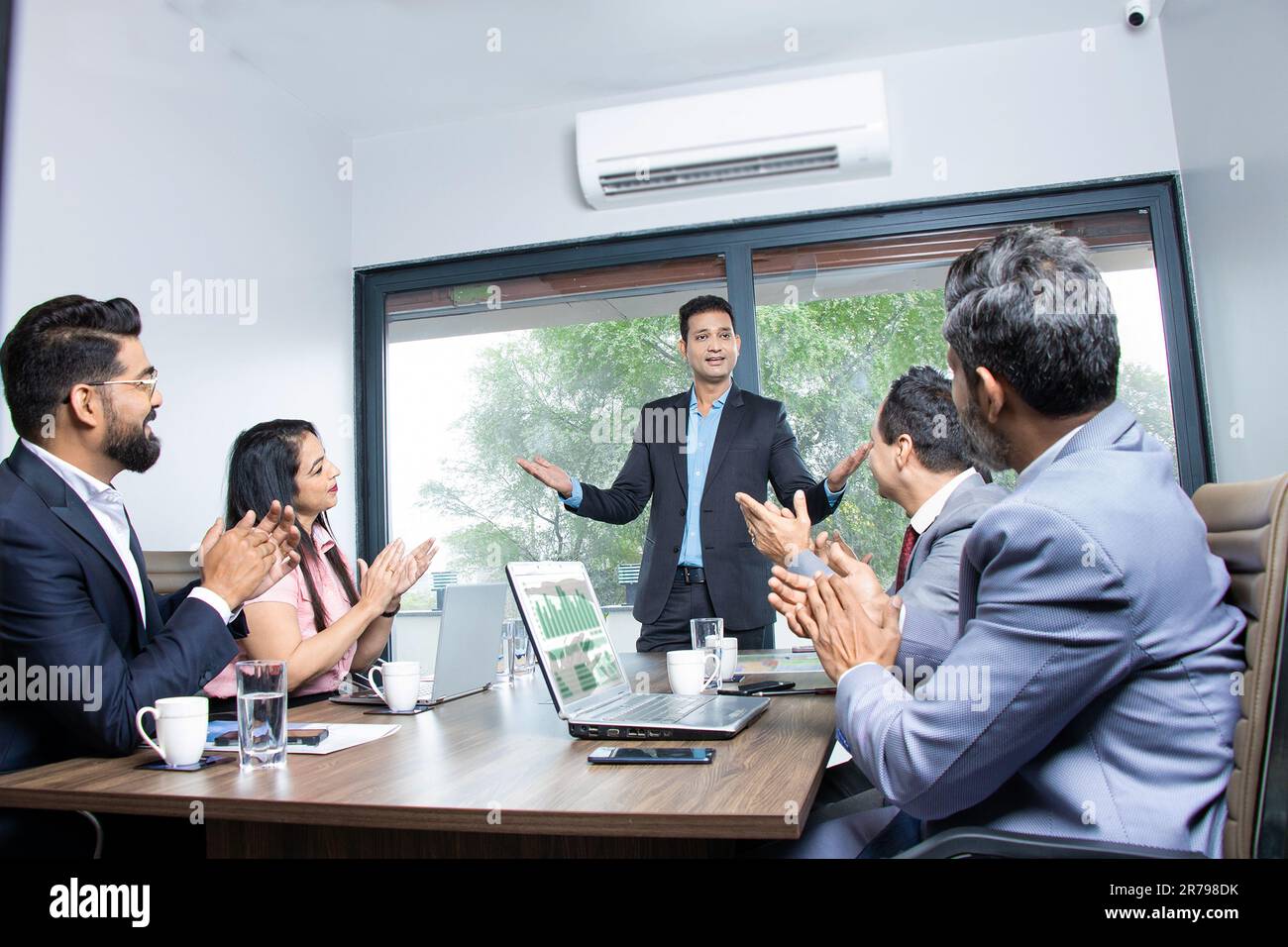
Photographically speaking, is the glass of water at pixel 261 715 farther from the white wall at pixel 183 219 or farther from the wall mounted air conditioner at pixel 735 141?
the wall mounted air conditioner at pixel 735 141

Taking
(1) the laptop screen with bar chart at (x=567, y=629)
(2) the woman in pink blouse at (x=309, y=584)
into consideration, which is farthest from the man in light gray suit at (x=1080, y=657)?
(2) the woman in pink blouse at (x=309, y=584)

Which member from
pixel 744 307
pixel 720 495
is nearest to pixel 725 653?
pixel 720 495

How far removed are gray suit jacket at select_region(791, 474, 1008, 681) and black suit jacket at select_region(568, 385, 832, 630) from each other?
53.3 inches

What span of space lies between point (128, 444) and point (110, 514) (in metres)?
0.13

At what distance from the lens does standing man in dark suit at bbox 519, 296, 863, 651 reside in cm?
328

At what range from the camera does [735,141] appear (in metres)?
3.73

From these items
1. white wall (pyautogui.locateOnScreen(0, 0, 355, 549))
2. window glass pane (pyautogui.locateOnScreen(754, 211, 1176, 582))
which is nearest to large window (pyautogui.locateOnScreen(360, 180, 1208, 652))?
window glass pane (pyautogui.locateOnScreen(754, 211, 1176, 582))

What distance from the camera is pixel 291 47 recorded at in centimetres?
367

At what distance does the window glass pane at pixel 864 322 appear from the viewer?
363cm

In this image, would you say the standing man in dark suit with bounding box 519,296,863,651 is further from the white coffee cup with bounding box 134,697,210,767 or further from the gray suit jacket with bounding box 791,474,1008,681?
the white coffee cup with bounding box 134,697,210,767

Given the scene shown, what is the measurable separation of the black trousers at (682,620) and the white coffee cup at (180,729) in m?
2.03

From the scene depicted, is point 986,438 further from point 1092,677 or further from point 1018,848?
point 1018,848
